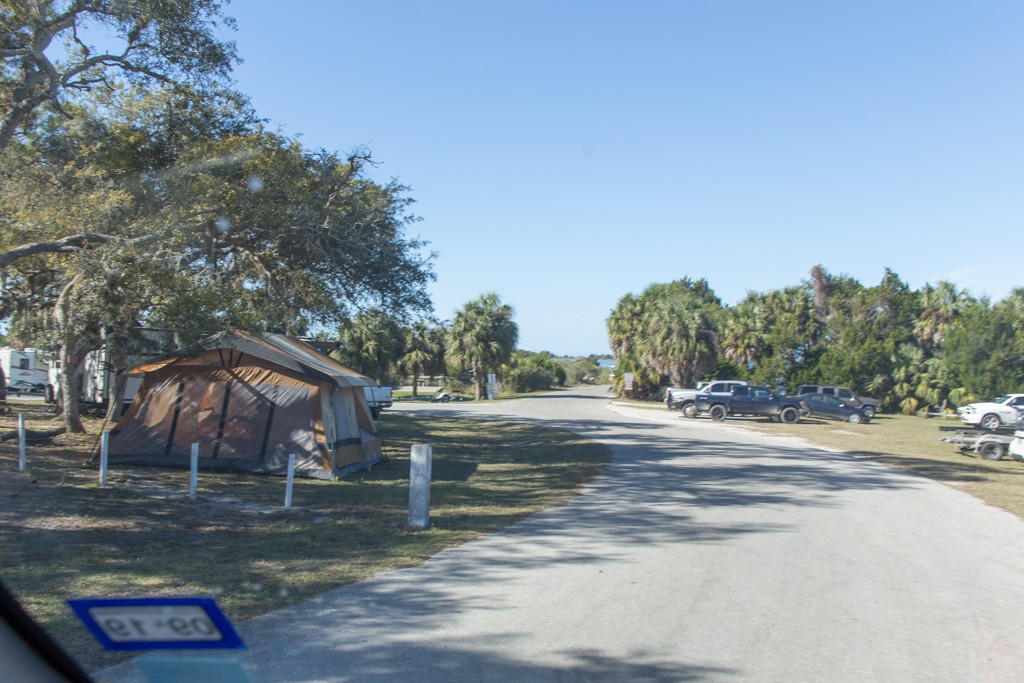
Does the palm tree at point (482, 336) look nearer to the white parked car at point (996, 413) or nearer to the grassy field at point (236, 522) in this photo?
the white parked car at point (996, 413)

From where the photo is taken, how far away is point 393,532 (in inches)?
373

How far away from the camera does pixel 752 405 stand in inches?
1437

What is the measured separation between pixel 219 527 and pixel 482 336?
157 ft

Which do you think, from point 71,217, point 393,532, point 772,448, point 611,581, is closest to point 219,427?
point 71,217

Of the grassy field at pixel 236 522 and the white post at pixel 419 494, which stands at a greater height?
the white post at pixel 419 494

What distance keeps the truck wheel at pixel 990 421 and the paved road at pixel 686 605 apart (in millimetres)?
24055

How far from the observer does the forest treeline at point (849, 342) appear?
43.8m

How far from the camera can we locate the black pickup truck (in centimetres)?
3638

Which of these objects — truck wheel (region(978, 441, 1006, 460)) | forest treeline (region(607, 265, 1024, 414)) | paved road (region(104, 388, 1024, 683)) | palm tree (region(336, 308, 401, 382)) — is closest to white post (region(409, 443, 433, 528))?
paved road (region(104, 388, 1024, 683))

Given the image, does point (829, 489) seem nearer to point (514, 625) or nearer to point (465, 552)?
point (465, 552)

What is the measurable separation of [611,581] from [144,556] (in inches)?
178

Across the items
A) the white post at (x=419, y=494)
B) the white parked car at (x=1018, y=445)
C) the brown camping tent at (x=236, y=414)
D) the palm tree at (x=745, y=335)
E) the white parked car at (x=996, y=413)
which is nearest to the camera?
the white post at (x=419, y=494)

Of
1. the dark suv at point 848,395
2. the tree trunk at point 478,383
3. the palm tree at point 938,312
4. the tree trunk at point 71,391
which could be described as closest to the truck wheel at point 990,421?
the dark suv at point 848,395

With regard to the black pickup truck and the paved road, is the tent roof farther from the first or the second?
the black pickup truck
